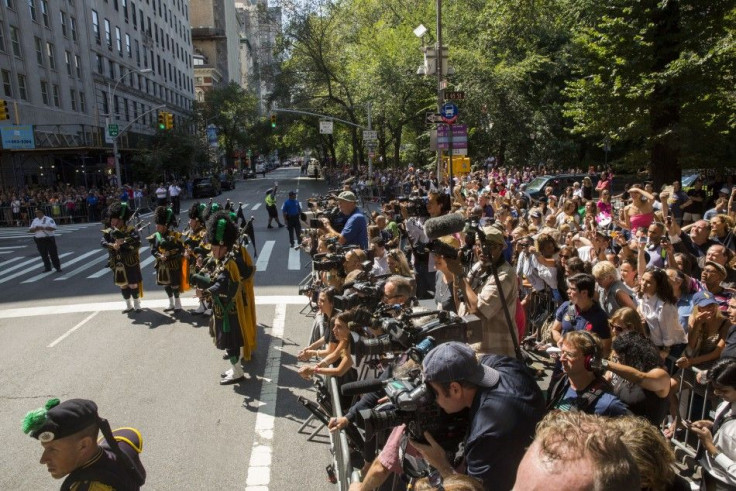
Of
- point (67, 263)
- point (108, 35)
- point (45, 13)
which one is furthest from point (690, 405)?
point (108, 35)

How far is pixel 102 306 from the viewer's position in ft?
35.0

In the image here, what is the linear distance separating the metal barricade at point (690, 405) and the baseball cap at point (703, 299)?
61 cm

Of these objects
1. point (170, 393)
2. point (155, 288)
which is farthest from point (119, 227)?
point (170, 393)

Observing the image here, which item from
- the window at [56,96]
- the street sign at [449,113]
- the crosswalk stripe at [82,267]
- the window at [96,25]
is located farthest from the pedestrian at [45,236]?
the window at [96,25]

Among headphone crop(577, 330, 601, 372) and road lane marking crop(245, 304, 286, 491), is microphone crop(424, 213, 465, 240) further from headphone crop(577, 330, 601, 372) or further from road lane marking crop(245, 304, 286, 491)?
road lane marking crop(245, 304, 286, 491)

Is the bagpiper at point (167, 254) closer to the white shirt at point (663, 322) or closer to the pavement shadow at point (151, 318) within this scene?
the pavement shadow at point (151, 318)

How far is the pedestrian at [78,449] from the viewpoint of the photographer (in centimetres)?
282

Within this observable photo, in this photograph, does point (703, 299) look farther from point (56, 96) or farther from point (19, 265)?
point (56, 96)

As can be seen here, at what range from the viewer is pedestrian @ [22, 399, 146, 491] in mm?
2824

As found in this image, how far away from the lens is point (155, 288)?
40.3 feet

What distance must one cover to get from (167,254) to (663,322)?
8.07 metres

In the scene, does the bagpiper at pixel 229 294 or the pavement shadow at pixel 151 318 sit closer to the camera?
the bagpiper at pixel 229 294

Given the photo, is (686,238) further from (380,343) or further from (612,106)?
(612,106)

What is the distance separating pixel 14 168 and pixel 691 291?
37.1 metres
